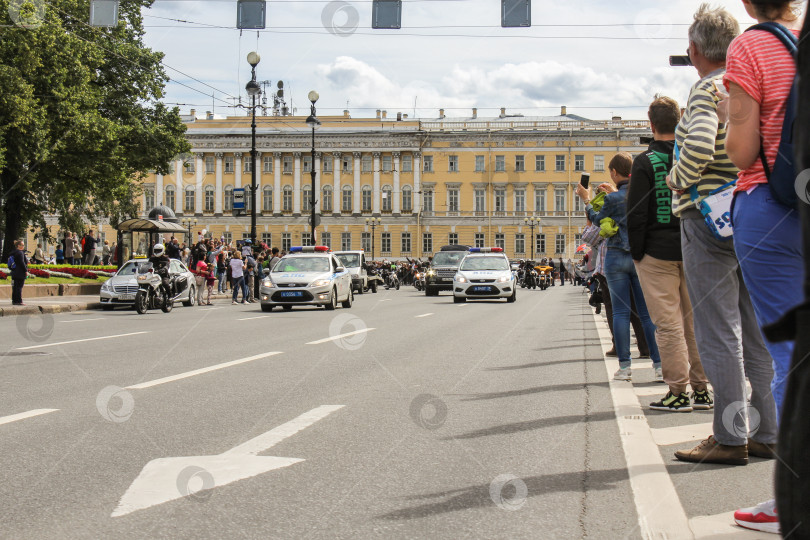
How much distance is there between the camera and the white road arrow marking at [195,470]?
452 cm

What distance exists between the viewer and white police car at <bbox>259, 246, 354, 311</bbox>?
25.3 meters

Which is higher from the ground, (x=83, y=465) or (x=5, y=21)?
(x=5, y=21)

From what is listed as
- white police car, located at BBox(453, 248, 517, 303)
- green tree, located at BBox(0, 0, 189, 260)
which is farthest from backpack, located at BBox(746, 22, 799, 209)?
green tree, located at BBox(0, 0, 189, 260)

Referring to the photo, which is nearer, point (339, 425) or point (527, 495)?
point (527, 495)

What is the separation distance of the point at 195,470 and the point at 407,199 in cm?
9924

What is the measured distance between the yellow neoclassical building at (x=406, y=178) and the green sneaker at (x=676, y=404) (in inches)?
3781

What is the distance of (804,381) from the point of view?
1677mm

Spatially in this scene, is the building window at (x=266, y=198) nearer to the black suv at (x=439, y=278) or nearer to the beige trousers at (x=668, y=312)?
the black suv at (x=439, y=278)

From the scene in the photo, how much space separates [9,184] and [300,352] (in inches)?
1203

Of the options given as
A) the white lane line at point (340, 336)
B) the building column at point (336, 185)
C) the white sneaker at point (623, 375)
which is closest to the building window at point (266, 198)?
the building column at point (336, 185)

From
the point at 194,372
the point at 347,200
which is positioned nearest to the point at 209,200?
the point at 347,200

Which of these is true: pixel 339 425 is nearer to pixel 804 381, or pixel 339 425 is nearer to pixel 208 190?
pixel 804 381

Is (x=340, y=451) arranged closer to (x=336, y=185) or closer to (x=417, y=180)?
(x=417, y=180)

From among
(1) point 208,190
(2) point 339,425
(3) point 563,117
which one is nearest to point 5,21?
(2) point 339,425
